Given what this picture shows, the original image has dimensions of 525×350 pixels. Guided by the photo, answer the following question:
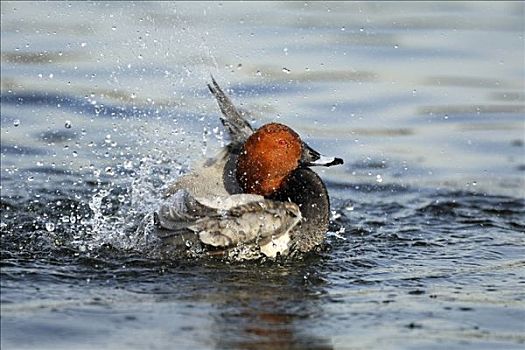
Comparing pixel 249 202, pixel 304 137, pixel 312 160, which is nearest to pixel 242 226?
pixel 249 202

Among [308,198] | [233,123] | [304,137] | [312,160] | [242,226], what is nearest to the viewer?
[242,226]

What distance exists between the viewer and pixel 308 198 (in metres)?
6.15

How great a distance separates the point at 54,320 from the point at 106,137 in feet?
11.7

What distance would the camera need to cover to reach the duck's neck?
6.09 metres

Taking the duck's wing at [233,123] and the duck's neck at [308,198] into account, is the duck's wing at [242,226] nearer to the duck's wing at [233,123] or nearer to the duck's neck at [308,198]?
the duck's neck at [308,198]

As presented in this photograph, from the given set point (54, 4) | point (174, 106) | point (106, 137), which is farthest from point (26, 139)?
point (54, 4)

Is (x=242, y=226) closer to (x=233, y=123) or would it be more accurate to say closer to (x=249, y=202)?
(x=249, y=202)

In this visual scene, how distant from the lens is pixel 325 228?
615cm

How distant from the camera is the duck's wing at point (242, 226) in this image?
5.77m

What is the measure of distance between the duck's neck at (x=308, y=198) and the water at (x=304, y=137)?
6.9 inches

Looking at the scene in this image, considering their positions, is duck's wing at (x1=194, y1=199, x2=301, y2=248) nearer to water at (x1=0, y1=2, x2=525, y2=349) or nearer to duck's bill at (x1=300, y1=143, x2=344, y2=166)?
water at (x1=0, y1=2, x2=525, y2=349)

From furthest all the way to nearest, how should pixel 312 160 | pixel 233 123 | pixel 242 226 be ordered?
1. pixel 233 123
2. pixel 312 160
3. pixel 242 226

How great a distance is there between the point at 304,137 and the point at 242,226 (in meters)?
2.74

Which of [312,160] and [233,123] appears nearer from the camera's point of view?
[312,160]
